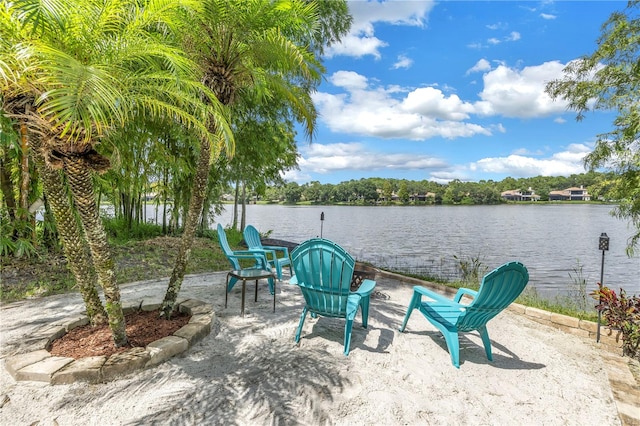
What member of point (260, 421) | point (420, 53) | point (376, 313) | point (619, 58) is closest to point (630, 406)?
point (376, 313)

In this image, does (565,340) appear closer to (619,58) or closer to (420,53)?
(619,58)

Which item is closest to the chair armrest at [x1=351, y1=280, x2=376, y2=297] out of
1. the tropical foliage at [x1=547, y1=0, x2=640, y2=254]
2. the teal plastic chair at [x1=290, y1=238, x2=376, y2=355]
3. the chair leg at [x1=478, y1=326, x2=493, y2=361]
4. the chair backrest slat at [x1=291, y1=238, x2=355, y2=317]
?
the teal plastic chair at [x1=290, y1=238, x2=376, y2=355]

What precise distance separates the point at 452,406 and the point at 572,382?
1.27 metres

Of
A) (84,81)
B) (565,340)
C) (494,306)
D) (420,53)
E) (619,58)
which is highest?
(420,53)

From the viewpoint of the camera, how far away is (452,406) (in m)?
2.17

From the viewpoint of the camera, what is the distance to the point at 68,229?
8.69 feet

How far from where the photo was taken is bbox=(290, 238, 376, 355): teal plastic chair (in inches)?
115

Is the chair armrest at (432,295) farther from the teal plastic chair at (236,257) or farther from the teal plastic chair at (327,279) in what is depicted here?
the teal plastic chair at (236,257)

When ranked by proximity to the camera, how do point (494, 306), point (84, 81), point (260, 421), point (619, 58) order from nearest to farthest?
point (84, 81), point (260, 421), point (494, 306), point (619, 58)

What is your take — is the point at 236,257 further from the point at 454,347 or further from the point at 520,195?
the point at 520,195

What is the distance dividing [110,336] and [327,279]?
2069mm

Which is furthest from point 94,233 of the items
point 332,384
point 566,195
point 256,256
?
point 566,195

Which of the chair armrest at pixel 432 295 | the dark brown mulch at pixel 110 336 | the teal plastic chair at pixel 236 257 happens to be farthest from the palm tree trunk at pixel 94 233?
the chair armrest at pixel 432 295

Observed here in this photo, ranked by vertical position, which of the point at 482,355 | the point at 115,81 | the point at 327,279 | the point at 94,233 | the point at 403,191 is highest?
the point at 403,191
